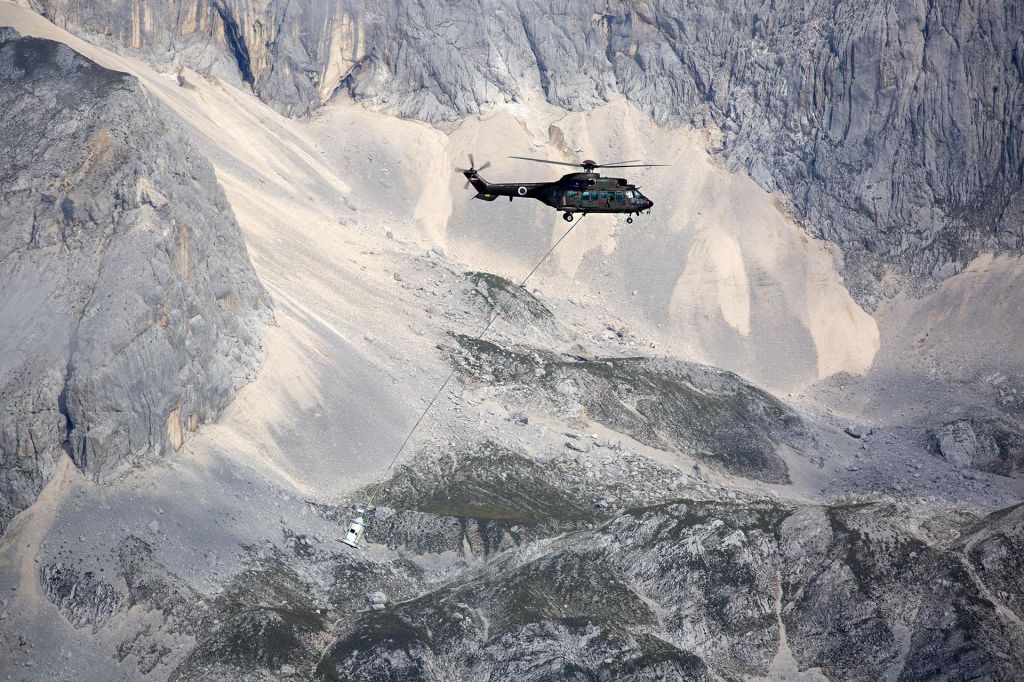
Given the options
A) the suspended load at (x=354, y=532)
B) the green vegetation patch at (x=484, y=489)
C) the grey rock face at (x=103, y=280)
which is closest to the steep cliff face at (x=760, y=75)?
the grey rock face at (x=103, y=280)

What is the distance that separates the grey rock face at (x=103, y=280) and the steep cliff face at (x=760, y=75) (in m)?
47.6

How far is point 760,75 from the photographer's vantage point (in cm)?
15650

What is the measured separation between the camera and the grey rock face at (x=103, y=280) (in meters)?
82.8

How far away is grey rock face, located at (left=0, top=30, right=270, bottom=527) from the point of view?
82.8 m

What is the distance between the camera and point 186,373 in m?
89.3

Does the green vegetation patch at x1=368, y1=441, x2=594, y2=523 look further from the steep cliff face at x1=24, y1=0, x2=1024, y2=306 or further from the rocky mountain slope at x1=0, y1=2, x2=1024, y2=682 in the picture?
the steep cliff face at x1=24, y1=0, x2=1024, y2=306

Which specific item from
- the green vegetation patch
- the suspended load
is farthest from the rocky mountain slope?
the suspended load

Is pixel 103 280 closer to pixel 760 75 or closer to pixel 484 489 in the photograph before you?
pixel 484 489

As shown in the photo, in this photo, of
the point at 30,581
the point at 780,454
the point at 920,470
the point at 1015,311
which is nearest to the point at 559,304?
the point at 780,454

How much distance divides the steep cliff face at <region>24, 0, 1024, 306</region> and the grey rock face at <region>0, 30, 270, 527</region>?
156 ft

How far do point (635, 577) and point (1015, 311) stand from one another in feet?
222

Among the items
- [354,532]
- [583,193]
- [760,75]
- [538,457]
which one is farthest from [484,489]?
[760,75]

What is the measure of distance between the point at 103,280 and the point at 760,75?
321 ft

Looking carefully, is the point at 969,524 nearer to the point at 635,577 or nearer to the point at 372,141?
the point at 635,577
